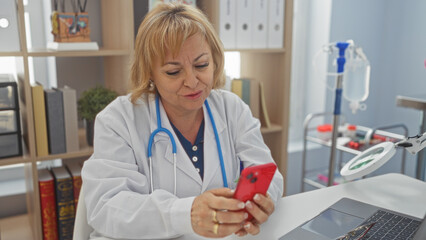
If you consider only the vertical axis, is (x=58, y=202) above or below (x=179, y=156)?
below

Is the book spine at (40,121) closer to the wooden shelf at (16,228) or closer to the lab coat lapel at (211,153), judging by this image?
the wooden shelf at (16,228)

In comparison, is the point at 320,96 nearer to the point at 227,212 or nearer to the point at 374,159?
the point at 374,159

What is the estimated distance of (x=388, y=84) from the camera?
10.4 ft

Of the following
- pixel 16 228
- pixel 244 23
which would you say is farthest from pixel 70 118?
pixel 244 23

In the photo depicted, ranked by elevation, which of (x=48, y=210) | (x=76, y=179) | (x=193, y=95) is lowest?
(x=48, y=210)

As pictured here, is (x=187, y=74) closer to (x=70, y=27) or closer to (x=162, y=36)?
(x=162, y=36)

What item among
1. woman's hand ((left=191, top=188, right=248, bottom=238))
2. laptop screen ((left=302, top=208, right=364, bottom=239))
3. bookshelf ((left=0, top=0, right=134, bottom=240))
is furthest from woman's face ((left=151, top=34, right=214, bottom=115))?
bookshelf ((left=0, top=0, right=134, bottom=240))

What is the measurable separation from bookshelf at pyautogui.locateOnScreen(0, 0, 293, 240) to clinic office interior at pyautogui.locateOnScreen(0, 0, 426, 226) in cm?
69

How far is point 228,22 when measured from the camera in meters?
2.09

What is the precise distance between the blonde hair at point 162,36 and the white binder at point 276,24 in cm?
92

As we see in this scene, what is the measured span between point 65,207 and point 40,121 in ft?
1.34

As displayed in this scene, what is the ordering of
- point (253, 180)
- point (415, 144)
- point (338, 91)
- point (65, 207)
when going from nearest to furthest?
point (253, 180) < point (415, 144) < point (65, 207) < point (338, 91)

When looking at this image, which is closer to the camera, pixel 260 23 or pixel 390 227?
pixel 390 227

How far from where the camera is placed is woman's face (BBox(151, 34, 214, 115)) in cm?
120
